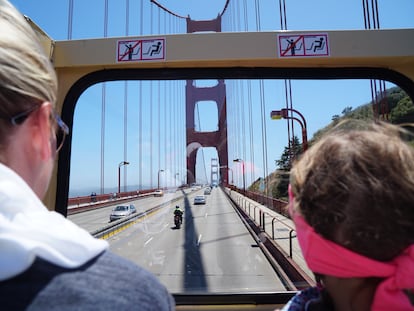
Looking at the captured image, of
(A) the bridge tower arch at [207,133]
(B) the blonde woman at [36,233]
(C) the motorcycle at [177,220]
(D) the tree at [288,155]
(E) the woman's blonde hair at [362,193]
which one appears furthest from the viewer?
(A) the bridge tower arch at [207,133]

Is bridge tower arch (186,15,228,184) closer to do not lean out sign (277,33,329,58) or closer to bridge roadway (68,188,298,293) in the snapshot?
bridge roadway (68,188,298,293)

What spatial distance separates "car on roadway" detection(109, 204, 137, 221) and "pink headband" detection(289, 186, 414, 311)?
1896 millimetres

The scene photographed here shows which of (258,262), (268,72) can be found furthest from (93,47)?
(258,262)

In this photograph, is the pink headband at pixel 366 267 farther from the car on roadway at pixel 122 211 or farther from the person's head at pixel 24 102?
the car on roadway at pixel 122 211

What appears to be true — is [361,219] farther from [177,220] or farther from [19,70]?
[177,220]

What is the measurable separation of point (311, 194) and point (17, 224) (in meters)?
0.51

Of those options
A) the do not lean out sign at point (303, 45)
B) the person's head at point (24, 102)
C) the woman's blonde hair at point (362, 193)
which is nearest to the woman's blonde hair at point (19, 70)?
the person's head at point (24, 102)

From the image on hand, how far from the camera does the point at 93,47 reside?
151 cm

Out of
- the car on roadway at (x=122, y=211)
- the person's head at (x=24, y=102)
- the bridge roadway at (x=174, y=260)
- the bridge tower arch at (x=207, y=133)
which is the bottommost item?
the bridge roadway at (x=174, y=260)

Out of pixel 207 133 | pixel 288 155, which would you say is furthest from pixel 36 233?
pixel 207 133

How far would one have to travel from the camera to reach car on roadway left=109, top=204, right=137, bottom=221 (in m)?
2.29

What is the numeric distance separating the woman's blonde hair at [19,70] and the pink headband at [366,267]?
1.83ft

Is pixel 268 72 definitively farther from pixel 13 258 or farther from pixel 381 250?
pixel 13 258

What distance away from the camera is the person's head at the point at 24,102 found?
1.61 feet
